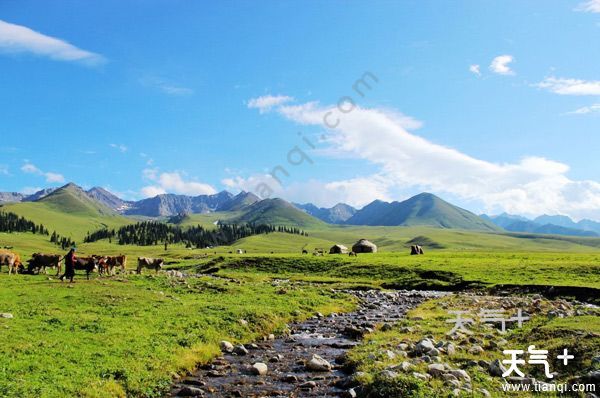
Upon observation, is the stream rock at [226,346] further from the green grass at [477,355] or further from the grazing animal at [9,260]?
the grazing animal at [9,260]

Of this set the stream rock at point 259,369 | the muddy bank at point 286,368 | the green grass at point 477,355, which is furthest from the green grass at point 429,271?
the stream rock at point 259,369

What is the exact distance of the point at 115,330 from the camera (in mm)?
22844

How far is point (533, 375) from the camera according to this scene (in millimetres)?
→ 16875

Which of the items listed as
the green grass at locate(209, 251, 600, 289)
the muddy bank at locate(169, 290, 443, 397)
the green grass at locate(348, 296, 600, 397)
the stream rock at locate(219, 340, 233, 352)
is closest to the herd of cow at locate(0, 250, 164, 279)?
the stream rock at locate(219, 340, 233, 352)

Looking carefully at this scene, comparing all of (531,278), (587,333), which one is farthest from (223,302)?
(531,278)

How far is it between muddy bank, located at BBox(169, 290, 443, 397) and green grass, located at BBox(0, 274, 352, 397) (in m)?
1.25

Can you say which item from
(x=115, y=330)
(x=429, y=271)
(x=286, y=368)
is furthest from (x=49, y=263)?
(x=429, y=271)

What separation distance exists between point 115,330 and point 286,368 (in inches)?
382

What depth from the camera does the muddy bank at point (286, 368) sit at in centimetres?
1712

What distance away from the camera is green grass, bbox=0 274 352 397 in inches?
631

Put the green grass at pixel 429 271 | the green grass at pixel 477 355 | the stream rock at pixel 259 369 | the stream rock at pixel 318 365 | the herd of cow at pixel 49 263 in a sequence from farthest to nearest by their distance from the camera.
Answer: the green grass at pixel 429 271 → the herd of cow at pixel 49 263 → the stream rock at pixel 318 365 → the stream rock at pixel 259 369 → the green grass at pixel 477 355

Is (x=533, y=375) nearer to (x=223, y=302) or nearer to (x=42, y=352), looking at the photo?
(x=42, y=352)

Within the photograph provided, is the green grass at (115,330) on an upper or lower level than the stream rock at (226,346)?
upper

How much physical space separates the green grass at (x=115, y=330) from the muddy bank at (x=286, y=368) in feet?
4.09
